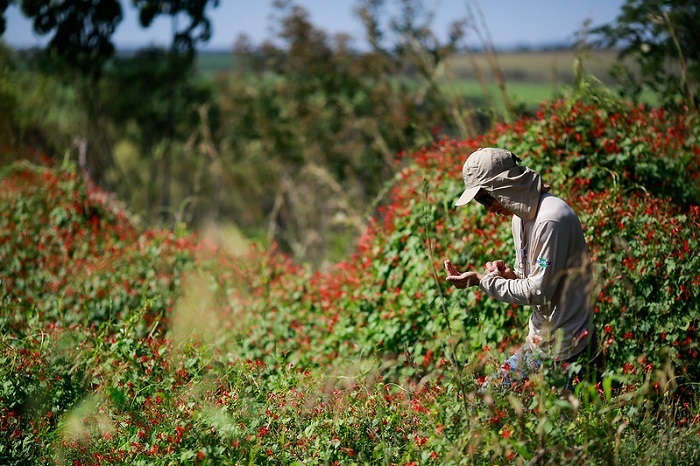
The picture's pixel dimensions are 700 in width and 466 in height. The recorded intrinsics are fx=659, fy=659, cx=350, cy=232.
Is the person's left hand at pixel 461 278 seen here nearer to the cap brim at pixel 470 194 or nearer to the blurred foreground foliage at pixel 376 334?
the blurred foreground foliage at pixel 376 334

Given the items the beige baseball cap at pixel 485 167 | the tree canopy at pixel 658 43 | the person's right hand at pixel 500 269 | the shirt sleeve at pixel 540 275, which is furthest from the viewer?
the tree canopy at pixel 658 43

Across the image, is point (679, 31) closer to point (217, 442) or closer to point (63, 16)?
point (217, 442)

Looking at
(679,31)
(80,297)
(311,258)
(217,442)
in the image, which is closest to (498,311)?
(217,442)

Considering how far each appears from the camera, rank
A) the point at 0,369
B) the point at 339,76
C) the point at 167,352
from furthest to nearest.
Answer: the point at 339,76 < the point at 167,352 < the point at 0,369

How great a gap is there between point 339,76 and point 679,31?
724 centimetres

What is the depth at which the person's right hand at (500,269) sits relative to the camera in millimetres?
3457

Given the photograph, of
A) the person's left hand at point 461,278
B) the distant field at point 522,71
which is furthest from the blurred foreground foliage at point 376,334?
the distant field at point 522,71

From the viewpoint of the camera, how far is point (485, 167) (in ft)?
10.6

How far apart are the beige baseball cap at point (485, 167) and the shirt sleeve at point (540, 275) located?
0.34 meters

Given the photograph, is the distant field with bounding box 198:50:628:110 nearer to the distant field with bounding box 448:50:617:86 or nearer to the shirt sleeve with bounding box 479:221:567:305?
the distant field with bounding box 448:50:617:86

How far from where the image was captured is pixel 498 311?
447cm

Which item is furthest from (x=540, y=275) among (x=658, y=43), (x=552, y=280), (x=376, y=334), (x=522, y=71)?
(x=522, y=71)

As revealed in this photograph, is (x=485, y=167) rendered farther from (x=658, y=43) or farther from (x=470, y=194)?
(x=658, y=43)

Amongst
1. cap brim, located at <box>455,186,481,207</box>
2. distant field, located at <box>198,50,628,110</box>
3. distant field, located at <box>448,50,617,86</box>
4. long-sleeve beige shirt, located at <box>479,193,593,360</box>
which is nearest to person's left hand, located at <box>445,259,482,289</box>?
long-sleeve beige shirt, located at <box>479,193,593,360</box>
